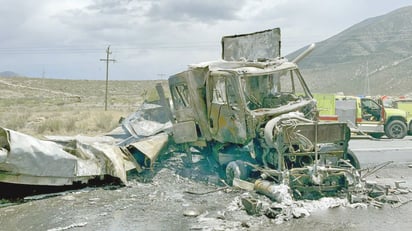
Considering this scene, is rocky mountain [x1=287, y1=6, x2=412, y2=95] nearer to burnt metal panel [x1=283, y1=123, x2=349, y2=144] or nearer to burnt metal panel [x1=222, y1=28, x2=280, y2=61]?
burnt metal panel [x1=222, y1=28, x2=280, y2=61]

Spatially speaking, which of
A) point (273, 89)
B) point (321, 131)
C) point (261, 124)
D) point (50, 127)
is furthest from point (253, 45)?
point (50, 127)

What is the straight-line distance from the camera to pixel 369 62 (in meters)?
90.2

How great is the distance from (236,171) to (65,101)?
5235 cm

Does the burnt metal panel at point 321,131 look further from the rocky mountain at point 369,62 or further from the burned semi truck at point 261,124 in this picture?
the rocky mountain at point 369,62

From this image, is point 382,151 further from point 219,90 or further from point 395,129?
point 219,90

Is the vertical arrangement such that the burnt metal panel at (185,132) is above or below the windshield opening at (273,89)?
below

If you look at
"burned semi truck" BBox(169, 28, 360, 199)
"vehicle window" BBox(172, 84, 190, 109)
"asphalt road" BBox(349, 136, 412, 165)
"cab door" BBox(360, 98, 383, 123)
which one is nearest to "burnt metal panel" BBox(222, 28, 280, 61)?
"burned semi truck" BBox(169, 28, 360, 199)

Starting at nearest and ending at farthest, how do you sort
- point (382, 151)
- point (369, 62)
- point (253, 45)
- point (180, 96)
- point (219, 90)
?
point (219, 90), point (180, 96), point (253, 45), point (382, 151), point (369, 62)

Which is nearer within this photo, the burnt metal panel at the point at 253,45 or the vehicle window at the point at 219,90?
the vehicle window at the point at 219,90

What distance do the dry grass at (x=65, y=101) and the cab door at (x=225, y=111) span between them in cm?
1292

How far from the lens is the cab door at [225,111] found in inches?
380

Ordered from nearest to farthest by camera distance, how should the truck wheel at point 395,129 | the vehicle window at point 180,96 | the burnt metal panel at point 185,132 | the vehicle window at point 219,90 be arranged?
the vehicle window at point 219,90, the burnt metal panel at point 185,132, the vehicle window at point 180,96, the truck wheel at point 395,129

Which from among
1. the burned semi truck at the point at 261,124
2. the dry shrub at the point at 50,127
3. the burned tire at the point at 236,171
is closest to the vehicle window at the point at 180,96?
the burned semi truck at the point at 261,124

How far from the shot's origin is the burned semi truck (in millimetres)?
8500
